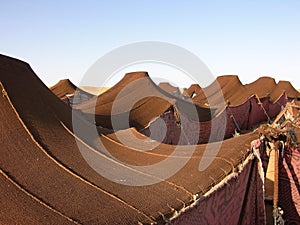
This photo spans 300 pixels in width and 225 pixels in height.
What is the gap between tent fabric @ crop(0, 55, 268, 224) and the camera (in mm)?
2379

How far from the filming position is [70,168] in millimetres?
2961

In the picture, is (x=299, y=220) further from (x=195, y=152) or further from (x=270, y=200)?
(x=195, y=152)

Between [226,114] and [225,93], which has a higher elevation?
[225,93]

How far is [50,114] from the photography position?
377 cm

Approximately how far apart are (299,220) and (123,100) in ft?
18.3

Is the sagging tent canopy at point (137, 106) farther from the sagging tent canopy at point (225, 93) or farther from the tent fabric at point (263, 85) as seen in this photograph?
the tent fabric at point (263, 85)

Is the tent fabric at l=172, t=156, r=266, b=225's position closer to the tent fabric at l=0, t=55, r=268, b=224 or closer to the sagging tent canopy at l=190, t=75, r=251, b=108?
the tent fabric at l=0, t=55, r=268, b=224

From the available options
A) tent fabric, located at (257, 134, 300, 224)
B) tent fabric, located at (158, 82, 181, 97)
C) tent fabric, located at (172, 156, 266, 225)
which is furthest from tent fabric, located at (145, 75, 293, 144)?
tent fabric, located at (172, 156, 266, 225)

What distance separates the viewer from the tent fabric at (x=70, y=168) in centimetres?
238

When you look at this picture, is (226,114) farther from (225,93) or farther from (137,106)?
(225,93)

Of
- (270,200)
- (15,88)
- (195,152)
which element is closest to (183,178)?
(195,152)

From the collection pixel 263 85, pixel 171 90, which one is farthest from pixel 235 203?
pixel 263 85

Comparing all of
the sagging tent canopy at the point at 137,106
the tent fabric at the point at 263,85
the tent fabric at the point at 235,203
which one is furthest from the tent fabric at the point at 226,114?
the tent fabric at the point at 235,203

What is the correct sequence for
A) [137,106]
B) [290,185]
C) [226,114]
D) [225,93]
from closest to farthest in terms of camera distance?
[290,185] → [137,106] → [226,114] → [225,93]
